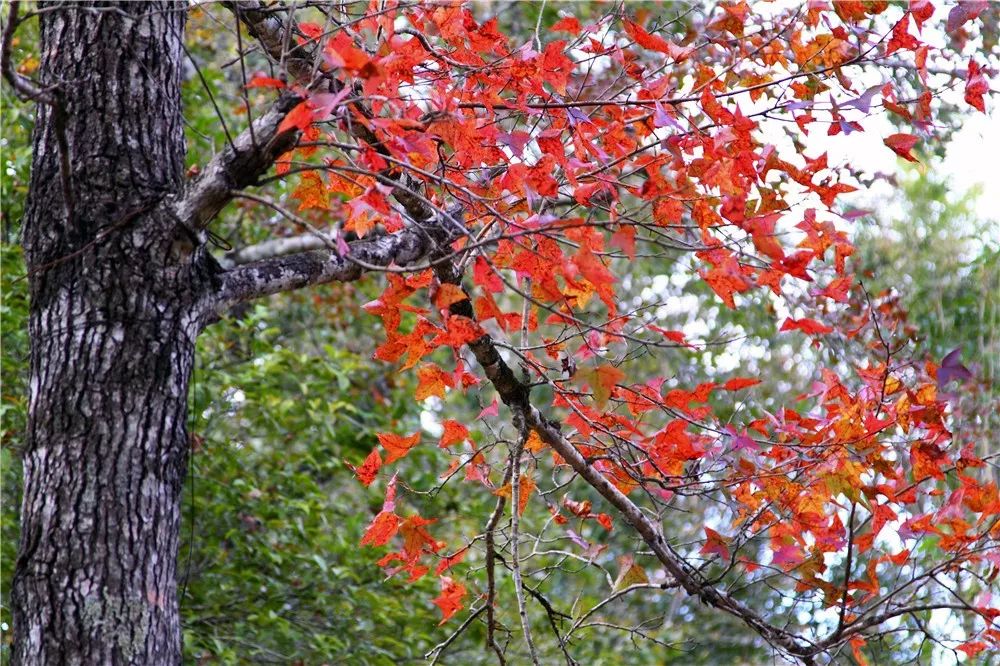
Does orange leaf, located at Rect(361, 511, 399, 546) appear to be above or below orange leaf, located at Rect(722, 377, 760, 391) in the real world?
below

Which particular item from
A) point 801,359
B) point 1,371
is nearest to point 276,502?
point 1,371

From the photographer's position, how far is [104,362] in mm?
1842

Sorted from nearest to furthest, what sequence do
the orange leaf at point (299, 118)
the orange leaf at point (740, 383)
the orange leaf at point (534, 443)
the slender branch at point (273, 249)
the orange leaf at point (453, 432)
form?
the orange leaf at point (299, 118), the orange leaf at point (740, 383), the orange leaf at point (453, 432), the orange leaf at point (534, 443), the slender branch at point (273, 249)

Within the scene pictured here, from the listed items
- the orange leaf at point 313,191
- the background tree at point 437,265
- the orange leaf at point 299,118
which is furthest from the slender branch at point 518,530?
the orange leaf at point 299,118

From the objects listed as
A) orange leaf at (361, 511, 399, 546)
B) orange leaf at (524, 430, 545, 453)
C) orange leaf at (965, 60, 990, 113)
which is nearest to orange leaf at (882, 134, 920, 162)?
orange leaf at (965, 60, 990, 113)

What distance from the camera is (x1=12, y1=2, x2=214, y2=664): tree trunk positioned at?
5.79 feet

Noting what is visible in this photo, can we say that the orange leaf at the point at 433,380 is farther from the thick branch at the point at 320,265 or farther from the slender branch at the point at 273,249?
the slender branch at the point at 273,249

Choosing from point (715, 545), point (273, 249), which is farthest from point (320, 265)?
point (273, 249)

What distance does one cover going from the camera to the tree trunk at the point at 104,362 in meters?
1.76

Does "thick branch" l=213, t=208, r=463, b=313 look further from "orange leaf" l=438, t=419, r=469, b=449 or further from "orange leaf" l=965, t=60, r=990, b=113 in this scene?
"orange leaf" l=965, t=60, r=990, b=113

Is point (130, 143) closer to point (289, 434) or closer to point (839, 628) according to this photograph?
point (839, 628)

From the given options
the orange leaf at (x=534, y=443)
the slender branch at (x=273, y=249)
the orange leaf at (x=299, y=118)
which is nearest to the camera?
the orange leaf at (x=299, y=118)

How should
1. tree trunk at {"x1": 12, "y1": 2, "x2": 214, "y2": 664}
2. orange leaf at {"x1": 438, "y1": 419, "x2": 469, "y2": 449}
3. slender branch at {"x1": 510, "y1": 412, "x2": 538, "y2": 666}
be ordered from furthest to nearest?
orange leaf at {"x1": 438, "y1": 419, "x2": 469, "y2": 449}
slender branch at {"x1": 510, "y1": 412, "x2": 538, "y2": 666}
tree trunk at {"x1": 12, "y1": 2, "x2": 214, "y2": 664}

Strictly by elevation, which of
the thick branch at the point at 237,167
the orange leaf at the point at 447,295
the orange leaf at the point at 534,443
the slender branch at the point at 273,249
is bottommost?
the orange leaf at the point at 447,295
